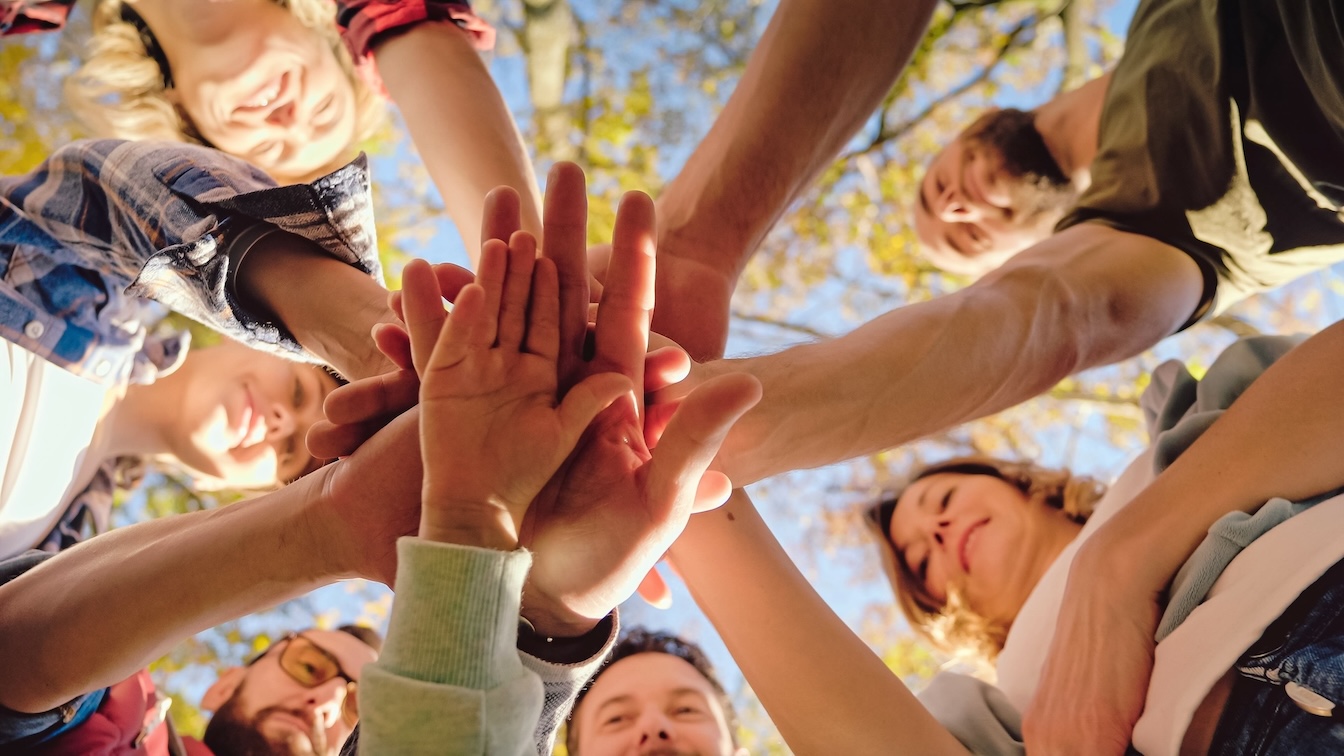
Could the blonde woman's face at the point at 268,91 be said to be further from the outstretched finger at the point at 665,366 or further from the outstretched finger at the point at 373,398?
the outstretched finger at the point at 665,366

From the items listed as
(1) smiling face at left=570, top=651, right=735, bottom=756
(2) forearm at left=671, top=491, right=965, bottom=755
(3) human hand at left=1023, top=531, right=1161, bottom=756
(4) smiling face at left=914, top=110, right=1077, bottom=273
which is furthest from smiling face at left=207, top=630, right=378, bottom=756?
(4) smiling face at left=914, top=110, right=1077, bottom=273

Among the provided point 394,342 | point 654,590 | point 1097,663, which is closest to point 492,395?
point 394,342

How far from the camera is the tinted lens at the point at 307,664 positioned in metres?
1.67

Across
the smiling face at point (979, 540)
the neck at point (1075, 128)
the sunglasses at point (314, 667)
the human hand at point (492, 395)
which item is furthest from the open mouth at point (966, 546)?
the sunglasses at point (314, 667)

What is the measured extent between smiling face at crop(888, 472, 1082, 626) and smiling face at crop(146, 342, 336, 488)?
1.25 m

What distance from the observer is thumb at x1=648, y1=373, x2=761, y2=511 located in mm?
674

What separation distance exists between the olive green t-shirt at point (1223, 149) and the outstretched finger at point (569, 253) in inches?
34.3

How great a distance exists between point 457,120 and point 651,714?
3.41 feet

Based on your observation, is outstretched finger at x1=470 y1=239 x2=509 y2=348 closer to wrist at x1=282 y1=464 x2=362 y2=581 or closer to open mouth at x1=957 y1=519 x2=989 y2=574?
wrist at x1=282 y1=464 x2=362 y2=581

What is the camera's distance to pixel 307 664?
170 cm

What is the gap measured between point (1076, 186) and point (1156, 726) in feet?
4.24

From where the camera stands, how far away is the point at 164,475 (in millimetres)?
1977

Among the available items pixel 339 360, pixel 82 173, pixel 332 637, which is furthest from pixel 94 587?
pixel 332 637

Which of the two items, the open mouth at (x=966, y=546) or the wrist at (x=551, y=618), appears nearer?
the wrist at (x=551, y=618)
